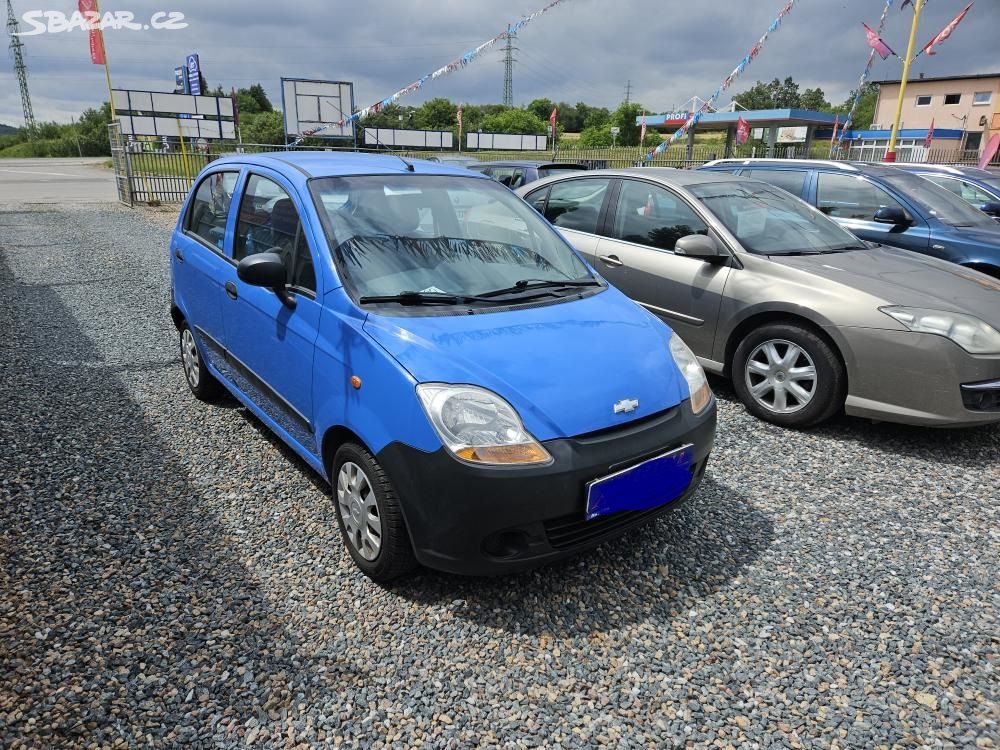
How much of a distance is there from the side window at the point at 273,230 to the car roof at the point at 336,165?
5.0 inches

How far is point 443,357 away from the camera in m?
2.50

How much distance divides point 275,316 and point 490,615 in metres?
1.71

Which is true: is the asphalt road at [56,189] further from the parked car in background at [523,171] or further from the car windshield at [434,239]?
the car windshield at [434,239]

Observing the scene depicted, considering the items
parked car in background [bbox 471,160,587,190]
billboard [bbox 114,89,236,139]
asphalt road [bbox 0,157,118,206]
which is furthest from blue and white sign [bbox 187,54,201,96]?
parked car in background [bbox 471,160,587,190]

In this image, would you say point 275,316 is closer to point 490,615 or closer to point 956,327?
point 490,615

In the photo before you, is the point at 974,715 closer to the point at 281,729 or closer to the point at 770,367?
the point at 281,729

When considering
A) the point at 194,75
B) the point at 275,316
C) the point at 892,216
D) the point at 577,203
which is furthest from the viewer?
the point at 194,75

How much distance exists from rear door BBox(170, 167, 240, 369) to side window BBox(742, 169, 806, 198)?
216 inches

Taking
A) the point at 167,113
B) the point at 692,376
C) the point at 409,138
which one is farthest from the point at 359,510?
the point at 167,113

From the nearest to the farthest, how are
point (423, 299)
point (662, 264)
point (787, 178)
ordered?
point (423, 299) → point (662, 264) → point (787, 178)

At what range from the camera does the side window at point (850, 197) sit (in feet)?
21.9

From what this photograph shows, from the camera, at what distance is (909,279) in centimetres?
436

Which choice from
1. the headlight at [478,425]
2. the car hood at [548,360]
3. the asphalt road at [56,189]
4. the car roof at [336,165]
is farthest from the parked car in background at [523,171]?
the asphalt road at [56,189]

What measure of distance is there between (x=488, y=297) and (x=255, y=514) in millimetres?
1564
